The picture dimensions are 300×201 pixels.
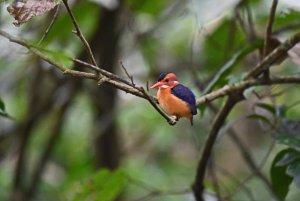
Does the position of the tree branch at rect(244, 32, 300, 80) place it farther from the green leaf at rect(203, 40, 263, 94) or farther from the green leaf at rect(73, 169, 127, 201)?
the green leaf at rect(73, 169, 127, 201)

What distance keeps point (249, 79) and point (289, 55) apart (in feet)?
0.29

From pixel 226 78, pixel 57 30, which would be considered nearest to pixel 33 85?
pixel 57 30

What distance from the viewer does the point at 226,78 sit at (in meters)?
1.33

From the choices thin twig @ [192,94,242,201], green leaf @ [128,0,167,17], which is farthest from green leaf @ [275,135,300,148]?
green leaf @ [128,0,167,17]

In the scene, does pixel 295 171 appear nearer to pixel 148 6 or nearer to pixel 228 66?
pixel 228 66

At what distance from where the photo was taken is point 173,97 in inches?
37.3

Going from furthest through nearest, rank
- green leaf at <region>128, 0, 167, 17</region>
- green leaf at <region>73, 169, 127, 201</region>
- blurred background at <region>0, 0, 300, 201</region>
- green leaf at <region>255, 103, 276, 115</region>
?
green leaf at <region>128, 0, 167, 17</region>, blurred background at <region>0, 0, 300, 201</region>, green leaf at <region>73, 169, 127, 201</region>, green leaf at <region>255, 103, 276, 115</region>

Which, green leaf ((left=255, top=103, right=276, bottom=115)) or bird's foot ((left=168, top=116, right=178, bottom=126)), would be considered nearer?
bird's foot ((left=168, top=116, right=178, bottom=126))

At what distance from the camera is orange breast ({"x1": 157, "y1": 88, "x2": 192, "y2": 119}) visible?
0.95 metres

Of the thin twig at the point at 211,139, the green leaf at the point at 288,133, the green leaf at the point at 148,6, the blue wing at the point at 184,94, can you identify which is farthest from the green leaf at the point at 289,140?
the green leaf at the point at 148,6

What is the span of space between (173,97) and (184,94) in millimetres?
24

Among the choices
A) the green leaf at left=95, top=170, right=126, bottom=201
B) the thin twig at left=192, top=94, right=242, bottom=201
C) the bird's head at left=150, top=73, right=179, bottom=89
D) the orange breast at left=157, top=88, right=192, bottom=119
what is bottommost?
the orange breast at left=157, top=88, right=192, bottom=119

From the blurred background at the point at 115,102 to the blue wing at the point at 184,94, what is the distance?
0.52m

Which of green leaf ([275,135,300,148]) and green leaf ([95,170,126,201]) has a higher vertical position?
green leaf ([95,170,126,201])
